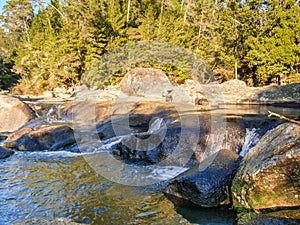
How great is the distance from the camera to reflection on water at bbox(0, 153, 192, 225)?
3695 mm

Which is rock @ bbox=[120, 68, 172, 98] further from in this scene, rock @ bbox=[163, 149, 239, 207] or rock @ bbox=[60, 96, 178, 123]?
rock @ bbox=[163, 149, 239, 207]

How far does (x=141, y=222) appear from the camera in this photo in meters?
3.55

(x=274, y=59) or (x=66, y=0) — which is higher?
(x=66, y=0)

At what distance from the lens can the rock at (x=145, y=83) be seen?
1930cm

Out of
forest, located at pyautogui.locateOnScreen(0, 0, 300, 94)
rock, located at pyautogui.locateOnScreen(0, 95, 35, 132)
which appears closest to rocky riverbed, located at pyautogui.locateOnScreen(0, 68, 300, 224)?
rock, located at pyautogui.locateOnScreen(0, 95, 35, 132)

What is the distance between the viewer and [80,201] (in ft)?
13.9

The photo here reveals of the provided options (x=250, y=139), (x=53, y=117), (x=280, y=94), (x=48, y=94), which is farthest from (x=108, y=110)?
(x=48, y=94)

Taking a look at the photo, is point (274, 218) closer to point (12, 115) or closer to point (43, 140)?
point (43, 140)

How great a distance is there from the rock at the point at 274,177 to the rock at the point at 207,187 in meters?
0.24

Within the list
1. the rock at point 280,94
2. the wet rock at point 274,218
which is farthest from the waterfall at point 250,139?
the rock at point 280,94

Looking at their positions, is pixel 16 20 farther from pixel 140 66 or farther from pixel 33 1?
pixel 140 66

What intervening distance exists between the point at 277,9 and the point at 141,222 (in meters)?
18.8

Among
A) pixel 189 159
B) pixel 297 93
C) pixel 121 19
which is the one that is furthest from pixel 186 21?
pixel 189 159

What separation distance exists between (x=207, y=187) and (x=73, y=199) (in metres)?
2.21
